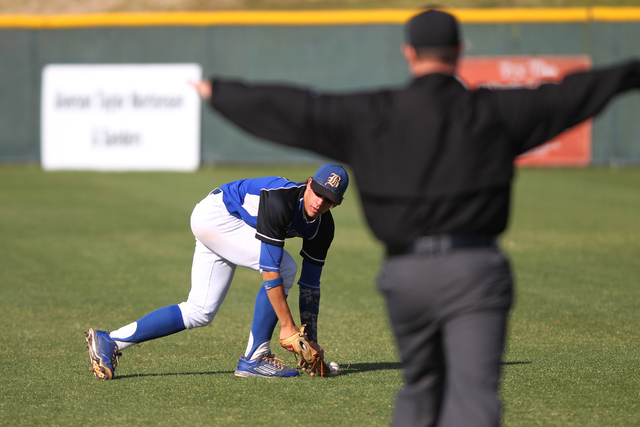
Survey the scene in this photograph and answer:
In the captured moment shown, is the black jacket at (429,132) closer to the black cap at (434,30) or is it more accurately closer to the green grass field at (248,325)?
the black cap at (434,30)

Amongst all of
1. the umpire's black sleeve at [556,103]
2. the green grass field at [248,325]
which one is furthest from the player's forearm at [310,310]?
the umpire's black sleeve at [556,103]

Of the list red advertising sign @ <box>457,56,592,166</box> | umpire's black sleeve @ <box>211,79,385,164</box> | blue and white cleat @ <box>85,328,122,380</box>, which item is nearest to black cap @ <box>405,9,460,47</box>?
umpire's black sleeve @ <box>211,79,385,164</box>

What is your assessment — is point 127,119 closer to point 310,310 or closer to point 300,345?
point 310,310

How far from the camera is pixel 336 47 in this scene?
2038cm

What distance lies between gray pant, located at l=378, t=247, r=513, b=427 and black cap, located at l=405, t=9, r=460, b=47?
745 mm

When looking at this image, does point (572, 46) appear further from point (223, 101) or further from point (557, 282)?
point (223, 101)

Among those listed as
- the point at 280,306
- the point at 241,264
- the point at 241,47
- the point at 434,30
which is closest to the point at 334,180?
the point at 280,306

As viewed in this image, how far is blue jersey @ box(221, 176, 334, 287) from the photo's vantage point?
4.81m

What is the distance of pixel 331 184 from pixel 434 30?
76.9 inches

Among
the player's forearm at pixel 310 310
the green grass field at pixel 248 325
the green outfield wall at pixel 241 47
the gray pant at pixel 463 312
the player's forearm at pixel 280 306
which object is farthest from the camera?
the green outfield wall at pixel 241 47

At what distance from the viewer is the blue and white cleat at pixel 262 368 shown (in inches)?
203

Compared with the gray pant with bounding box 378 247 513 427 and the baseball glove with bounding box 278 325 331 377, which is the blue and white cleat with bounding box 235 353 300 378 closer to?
the baseball glove with bounding box 278 325 331 377

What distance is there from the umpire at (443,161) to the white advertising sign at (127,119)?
1730 cm

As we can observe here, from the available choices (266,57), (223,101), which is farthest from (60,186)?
(223,101)
